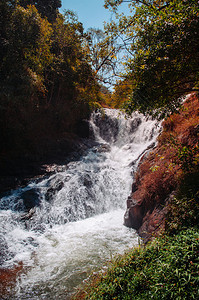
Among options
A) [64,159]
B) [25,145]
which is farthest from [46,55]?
[64,159]

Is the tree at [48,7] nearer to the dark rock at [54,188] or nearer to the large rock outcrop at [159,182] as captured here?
the dark rock at [54,188]

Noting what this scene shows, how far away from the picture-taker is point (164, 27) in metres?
4.17

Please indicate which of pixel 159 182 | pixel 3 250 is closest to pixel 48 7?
pixel 159 182

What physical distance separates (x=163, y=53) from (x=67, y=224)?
7.22 metres

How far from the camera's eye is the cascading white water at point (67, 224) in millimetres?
4773

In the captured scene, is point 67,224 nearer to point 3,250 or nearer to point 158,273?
point 3,250

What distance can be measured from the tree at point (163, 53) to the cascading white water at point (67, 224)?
1695 millimetres

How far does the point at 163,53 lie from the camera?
4.28 metres

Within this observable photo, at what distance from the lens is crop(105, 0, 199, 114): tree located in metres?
3.93

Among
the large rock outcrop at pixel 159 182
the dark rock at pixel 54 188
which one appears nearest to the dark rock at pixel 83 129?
the dark rock at pixel 54 188

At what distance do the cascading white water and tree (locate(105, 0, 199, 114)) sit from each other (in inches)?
66.7

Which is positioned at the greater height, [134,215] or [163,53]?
[163,53]

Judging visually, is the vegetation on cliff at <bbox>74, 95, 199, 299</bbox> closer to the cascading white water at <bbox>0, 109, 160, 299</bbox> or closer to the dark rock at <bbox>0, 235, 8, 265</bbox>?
the cascading white water at <bbox>0, 109, 160, 299</bbox>

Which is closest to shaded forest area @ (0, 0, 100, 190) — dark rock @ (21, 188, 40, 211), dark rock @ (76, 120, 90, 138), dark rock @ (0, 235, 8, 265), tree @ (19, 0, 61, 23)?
dark rock @ (76, 120, 90, 138)
